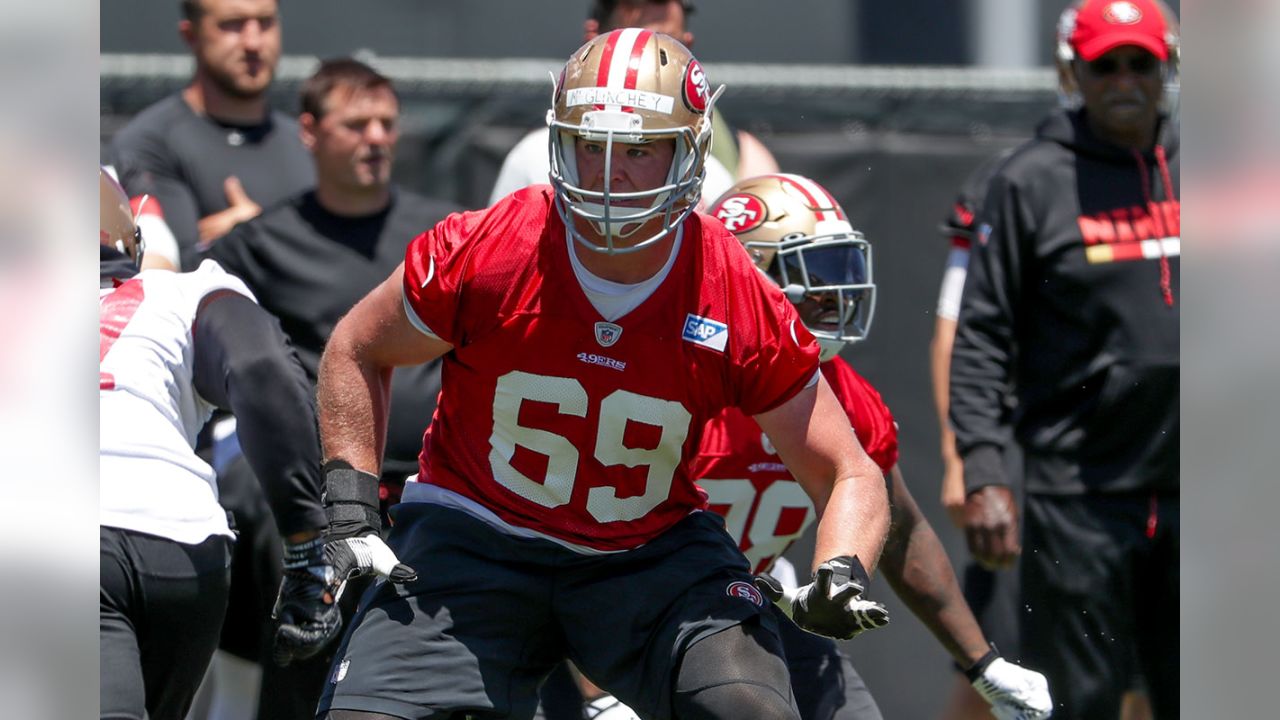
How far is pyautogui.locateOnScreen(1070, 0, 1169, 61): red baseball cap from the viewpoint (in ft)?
17.7

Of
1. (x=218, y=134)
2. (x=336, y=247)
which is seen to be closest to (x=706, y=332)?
(x=336, y=247)

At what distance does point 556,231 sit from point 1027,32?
4.70 m

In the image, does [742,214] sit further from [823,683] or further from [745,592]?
[745,592]

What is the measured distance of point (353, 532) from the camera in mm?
3527

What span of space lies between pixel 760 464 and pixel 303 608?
1.09 m

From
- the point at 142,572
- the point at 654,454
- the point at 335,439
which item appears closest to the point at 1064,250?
the point at 654,454

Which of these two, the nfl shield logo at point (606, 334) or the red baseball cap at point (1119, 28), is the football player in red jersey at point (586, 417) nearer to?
the nfl shield logo at point (606, 334)

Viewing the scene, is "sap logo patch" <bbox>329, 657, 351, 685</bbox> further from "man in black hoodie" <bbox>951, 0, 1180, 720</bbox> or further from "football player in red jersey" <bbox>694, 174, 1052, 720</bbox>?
"man in black hoodie" <bbox>951, 0, 1180, 720</bbox>

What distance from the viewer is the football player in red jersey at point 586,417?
350 centimetres

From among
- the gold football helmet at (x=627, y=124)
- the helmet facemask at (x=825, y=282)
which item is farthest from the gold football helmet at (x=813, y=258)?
the gold football helmet at (x=627, y=124)

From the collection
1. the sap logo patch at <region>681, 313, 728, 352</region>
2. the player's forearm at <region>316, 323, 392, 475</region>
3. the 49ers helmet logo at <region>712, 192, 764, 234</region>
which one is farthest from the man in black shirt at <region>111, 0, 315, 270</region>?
the sap logo patch at <region>681, 313, 728, 352</region>
